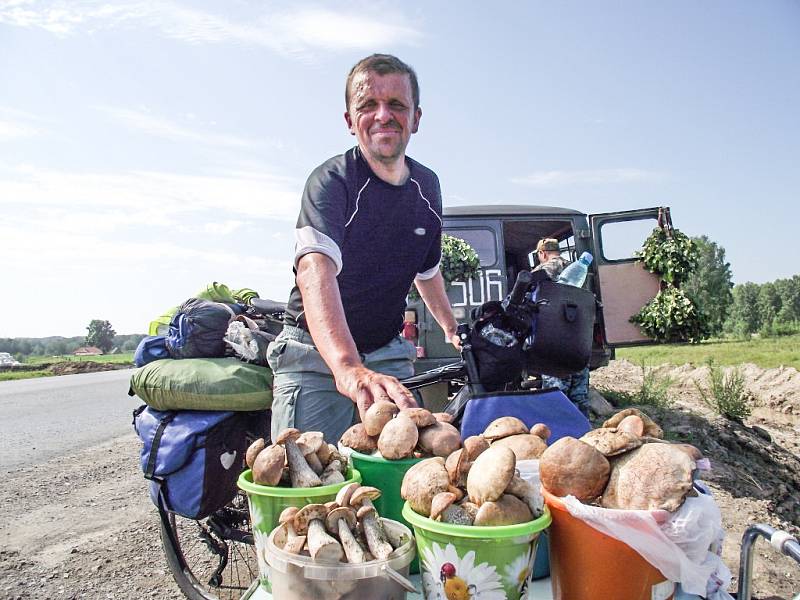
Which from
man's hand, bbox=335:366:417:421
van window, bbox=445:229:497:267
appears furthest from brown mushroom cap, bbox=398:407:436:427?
van window, bbox=445:229:497:267

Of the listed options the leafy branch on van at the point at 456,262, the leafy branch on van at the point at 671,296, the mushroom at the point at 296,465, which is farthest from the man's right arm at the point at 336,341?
the leafy branch on van at the point at 671,296

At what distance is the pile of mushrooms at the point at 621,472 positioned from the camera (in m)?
1.10

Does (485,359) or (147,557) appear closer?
(485,359)

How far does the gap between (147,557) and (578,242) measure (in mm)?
6431

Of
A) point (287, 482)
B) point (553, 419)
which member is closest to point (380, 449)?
point (287, 482)

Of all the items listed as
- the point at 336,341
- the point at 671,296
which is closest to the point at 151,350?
the point at 336,341

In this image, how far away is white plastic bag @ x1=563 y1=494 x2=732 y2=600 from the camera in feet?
3.57

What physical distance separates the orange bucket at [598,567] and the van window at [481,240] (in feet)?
24.5

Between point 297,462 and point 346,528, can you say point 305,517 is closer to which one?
point 346,528

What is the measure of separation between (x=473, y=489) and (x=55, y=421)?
15.0 meters

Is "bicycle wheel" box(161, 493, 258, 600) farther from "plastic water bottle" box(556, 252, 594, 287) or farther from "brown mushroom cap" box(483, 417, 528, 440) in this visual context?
"brown mushroom cap" box(483, 417, 528, 440)

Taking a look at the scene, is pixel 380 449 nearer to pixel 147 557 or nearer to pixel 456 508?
pixel 456 508

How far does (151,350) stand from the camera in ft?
10.4

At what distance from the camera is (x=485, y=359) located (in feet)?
7.06
